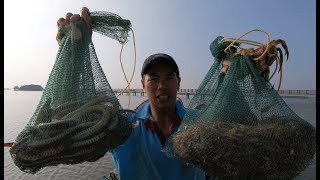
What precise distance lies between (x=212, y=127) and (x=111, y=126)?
2.74 feet

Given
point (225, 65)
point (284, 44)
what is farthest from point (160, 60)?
point (284, 44)

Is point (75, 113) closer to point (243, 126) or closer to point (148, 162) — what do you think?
point (148, 162)

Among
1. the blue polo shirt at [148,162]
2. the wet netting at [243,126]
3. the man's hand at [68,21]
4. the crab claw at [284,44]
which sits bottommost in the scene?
the blue polo shirt at [148,162]

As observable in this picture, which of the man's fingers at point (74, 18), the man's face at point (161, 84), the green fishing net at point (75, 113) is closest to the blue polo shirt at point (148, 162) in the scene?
the man's face at point (161, 84)

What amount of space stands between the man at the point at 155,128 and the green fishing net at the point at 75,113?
9.1 inches

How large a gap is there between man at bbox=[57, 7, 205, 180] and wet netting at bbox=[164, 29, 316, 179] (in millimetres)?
349

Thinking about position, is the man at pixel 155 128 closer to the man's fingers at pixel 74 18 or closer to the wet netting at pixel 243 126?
the man's fingers at pixel 74 18

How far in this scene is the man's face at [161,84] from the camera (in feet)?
10.5

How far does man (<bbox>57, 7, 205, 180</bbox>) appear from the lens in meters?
3.25

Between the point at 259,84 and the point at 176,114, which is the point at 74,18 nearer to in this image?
the point at 176,114

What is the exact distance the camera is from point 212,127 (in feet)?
8.54

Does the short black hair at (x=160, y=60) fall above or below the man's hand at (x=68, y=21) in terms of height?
below

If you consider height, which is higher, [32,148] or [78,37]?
[78,37]

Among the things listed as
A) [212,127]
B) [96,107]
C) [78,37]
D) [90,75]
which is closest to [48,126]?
[96,107]
